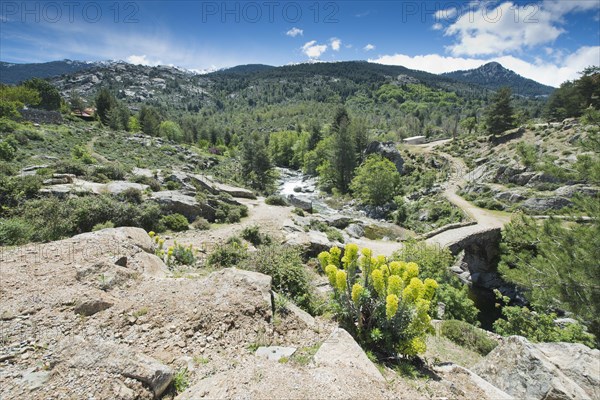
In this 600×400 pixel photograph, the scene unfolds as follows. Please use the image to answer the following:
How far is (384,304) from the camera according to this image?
226 inches

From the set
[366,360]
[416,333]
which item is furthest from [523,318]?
[366,360]

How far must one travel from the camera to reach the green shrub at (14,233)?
1034cm

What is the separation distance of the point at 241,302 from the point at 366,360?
3147 millimetres

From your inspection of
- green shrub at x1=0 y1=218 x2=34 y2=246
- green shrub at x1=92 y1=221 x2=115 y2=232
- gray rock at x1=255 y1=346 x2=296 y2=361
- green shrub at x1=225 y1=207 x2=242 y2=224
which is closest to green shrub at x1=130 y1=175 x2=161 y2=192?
green shrub at x1=225 y1=207 x2=242 y2=224

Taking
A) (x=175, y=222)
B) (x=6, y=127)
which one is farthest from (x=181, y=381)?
(x=6, y=127)

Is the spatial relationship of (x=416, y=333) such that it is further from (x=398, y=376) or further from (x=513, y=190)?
(x=513, y=190)

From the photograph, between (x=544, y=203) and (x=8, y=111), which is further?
(x=8, y=111)

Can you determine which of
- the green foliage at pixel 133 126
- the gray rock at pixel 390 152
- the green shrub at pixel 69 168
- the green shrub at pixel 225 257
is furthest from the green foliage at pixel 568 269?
the green foliage at pixel 133 126

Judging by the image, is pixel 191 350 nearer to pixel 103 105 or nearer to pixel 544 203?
pixel 544 203

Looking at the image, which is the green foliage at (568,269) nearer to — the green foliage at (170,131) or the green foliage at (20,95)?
the green foliage at (20,95)

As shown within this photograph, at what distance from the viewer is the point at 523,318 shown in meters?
10.6

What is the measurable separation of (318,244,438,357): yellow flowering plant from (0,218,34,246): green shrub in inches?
485

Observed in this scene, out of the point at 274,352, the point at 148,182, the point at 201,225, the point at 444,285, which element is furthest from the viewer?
the point at 148,182

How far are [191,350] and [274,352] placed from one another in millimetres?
1689
